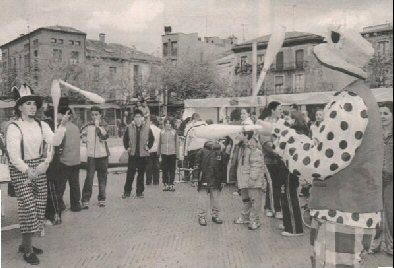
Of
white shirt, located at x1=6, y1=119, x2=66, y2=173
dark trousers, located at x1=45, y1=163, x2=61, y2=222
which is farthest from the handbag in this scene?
white shirt, located at x1=6, y1=119, x2=66, y2=173

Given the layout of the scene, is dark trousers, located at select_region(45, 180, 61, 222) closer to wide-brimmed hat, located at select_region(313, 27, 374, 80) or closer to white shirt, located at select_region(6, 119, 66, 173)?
white shirt, located at select_region(6, 119, 66, 173)

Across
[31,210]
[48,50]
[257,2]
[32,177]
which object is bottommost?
[31,210]

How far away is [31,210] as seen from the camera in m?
4.29

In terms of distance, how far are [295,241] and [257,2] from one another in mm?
2629

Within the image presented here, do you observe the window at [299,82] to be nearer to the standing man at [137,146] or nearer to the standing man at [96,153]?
the standing man at [137,146]

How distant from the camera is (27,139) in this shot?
4254 mm

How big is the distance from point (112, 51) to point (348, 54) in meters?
29.8

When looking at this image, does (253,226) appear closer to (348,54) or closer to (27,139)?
(27,139)

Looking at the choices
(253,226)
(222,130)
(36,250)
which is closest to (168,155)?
(253,226)

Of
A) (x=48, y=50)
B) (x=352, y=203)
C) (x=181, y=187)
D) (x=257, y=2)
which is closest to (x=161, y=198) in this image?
(x=181, y=187)

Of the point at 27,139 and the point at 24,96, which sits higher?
the point at 24,96

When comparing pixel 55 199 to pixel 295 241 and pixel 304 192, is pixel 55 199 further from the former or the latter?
pixel 304 192

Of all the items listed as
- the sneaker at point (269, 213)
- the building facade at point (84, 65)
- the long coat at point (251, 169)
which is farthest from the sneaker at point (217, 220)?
the building facade at point (84, 65)

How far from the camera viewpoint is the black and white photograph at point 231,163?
7.22 ft
